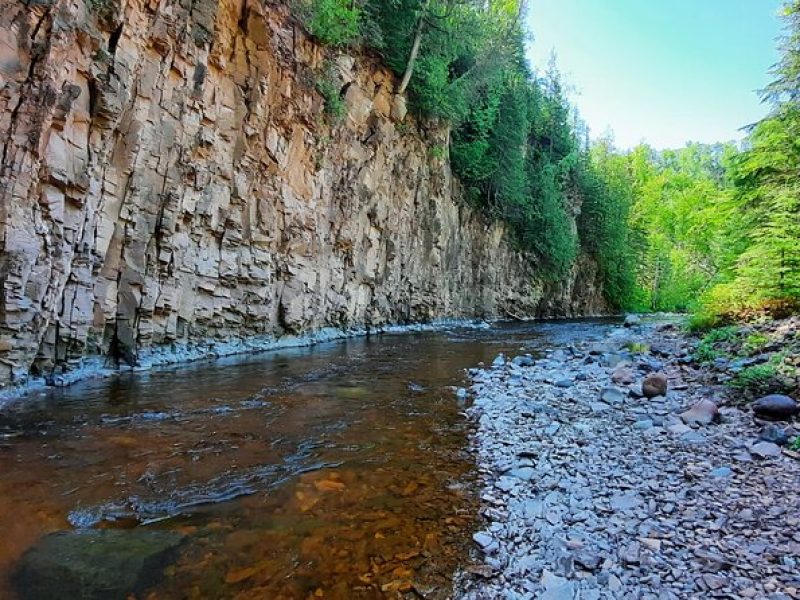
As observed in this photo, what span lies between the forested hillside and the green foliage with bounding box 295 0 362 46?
0.13 ft

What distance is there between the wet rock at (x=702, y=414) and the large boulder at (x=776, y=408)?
1.42 feet

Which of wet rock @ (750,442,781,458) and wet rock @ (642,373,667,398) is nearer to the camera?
wet rock @ (750,442,781,458)

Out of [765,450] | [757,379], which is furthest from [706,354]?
[765,450]

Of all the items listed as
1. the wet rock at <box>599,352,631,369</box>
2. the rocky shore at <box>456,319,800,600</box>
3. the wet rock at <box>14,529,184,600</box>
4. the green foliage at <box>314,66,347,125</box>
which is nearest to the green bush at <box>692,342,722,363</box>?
the wet rock at <box>599,352,631,369</box>

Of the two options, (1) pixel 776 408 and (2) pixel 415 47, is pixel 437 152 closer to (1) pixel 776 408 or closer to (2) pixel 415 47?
(2) pixel 415 47

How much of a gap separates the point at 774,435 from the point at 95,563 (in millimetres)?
6289

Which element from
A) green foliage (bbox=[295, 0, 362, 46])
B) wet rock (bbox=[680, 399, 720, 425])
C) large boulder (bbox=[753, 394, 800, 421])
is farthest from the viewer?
green foliage (bbox=[295, 0, 362, 46])

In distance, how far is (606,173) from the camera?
46.7 m

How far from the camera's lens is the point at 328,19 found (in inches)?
546

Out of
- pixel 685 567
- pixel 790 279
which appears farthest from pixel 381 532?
pixel 790 279

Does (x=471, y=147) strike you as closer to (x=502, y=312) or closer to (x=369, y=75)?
(x=369, y=75)

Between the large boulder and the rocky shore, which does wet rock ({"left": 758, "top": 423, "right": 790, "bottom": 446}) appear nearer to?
the rocky shore

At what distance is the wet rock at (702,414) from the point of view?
18.2ft

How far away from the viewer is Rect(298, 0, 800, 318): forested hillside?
11.0 m
